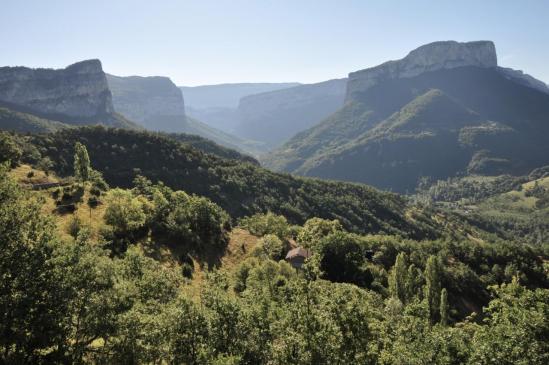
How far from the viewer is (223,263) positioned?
84188 millimetres

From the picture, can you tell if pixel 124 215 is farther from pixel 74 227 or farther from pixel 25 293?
pixel 25 293

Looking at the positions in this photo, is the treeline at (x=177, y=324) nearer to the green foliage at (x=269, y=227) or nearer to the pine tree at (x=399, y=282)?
the pine tree at (x=399, y=282)

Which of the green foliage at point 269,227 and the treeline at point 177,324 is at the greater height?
the treeline at point 177,324

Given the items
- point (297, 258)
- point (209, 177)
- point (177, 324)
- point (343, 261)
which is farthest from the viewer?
point (209, 177)

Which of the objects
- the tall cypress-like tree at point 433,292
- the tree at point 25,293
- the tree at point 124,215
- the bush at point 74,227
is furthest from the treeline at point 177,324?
the tall cypress-like tree at point 433,292

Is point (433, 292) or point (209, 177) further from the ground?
point (209, 177)

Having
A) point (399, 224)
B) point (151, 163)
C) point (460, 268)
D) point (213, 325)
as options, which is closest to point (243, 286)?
point (213, 325)

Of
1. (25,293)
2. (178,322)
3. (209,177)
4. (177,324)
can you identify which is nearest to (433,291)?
(178,322)

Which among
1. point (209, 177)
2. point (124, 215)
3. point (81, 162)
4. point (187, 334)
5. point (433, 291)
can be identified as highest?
point (81, 162)

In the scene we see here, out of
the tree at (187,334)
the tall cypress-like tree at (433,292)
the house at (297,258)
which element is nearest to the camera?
the tree at (187,334)

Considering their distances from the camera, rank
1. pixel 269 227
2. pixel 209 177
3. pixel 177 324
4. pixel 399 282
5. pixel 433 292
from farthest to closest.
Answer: pixel 209 177 < pixel 269 227 < pixel 399 282 < pixel 433 292 < pixel 177 324

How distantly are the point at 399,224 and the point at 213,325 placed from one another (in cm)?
17251

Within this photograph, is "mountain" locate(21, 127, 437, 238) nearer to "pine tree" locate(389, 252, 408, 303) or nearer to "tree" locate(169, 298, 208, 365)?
"pine tree" locate(389, 252, 408, 303)

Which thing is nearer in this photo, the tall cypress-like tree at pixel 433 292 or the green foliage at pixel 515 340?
the green foliage at pixel 515 340
